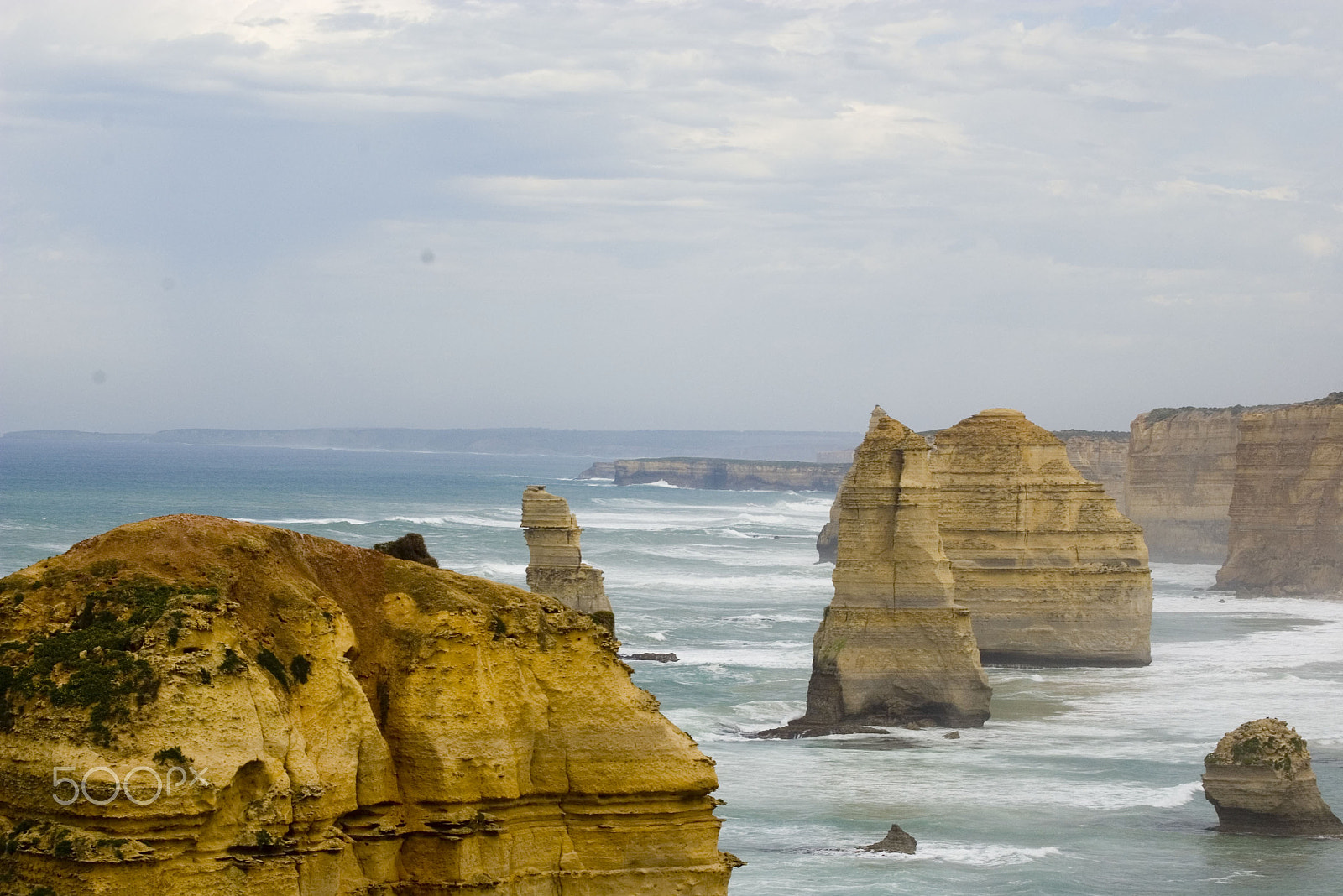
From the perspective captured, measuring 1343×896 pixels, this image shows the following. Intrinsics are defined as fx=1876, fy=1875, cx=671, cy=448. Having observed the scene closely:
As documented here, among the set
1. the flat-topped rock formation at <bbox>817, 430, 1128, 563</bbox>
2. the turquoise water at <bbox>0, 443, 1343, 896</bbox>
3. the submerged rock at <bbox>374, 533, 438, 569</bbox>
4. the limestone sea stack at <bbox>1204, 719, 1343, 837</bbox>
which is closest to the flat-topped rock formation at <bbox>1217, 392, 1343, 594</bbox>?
the turquoise water at <bbox>0, 443, 1343, 896</bbox>

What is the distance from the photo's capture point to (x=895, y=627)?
38375mm

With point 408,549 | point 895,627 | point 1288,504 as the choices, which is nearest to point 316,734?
point 408,549

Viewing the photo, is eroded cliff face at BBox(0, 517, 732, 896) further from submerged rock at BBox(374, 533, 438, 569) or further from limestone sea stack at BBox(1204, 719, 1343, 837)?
limestone sea stack at BBox(1204, 719, 1343, 837)

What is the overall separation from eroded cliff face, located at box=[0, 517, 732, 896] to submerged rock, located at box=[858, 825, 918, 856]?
52.6 feet

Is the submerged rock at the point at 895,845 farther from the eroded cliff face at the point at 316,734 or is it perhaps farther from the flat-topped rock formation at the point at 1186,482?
the flat-topped rock formation at the point at 1186,482

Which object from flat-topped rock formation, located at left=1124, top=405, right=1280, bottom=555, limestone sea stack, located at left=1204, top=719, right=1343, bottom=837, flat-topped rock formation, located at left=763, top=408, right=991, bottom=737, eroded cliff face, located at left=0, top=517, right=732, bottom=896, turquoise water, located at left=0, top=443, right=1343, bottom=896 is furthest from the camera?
flat-topped rock formation, located at left=1124, top=405, right=1280, bottom=555

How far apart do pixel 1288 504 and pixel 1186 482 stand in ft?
68.1

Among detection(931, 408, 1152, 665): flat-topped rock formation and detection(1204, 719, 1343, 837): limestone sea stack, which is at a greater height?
detection(931, 408, 1152, 665): flat-topped rock formation

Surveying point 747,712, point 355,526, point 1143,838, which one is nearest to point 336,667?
point 1143,838

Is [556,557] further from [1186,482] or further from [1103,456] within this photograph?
[1103,456]

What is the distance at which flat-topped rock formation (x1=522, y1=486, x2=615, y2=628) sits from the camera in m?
41.7

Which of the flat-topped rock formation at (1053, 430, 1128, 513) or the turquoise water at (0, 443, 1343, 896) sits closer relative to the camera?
the turquoise water at (0, 443, 1343, 896)

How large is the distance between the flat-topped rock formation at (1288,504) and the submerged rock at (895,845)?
5093 cm

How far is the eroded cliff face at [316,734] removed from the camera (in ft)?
34.1
